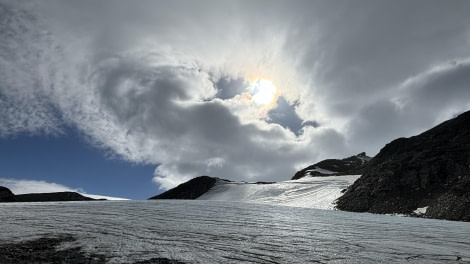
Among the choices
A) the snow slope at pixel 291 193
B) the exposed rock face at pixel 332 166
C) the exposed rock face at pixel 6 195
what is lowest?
the snow slope at pixel 291 193

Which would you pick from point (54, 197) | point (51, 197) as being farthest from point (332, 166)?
point (51, 197)

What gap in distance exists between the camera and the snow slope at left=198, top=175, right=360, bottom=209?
63.6 m

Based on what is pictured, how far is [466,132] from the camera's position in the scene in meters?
67.6

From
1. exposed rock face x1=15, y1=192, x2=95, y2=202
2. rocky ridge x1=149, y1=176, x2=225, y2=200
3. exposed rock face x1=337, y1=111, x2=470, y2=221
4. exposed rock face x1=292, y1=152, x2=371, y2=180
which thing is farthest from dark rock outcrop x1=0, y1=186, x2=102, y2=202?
exposed rock face x1=337, y1=111, x2=470, y2=221

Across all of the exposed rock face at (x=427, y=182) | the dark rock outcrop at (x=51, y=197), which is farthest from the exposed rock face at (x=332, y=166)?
the dark rock outcrop at (x=51, y=197)

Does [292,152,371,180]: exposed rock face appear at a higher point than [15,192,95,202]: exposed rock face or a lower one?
higher

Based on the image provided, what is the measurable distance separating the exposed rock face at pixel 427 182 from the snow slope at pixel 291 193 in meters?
6.05

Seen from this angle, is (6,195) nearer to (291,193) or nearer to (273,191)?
(273,191)

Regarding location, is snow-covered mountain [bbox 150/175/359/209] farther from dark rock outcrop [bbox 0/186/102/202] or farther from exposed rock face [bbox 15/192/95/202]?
dark rock outcrop [bbox 0/186/102/202]

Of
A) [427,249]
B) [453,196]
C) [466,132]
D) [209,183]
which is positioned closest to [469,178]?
[453,196]

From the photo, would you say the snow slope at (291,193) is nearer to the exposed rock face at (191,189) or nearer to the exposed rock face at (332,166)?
the exposed rock face at (191,189)

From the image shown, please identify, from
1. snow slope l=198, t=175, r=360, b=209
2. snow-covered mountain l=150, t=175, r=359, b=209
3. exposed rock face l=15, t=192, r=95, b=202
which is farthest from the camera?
exposed rock face l=15, t=192, r=95, b=202

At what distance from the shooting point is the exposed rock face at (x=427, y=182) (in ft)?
141

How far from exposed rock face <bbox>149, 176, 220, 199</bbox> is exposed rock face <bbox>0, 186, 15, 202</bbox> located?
149ft
